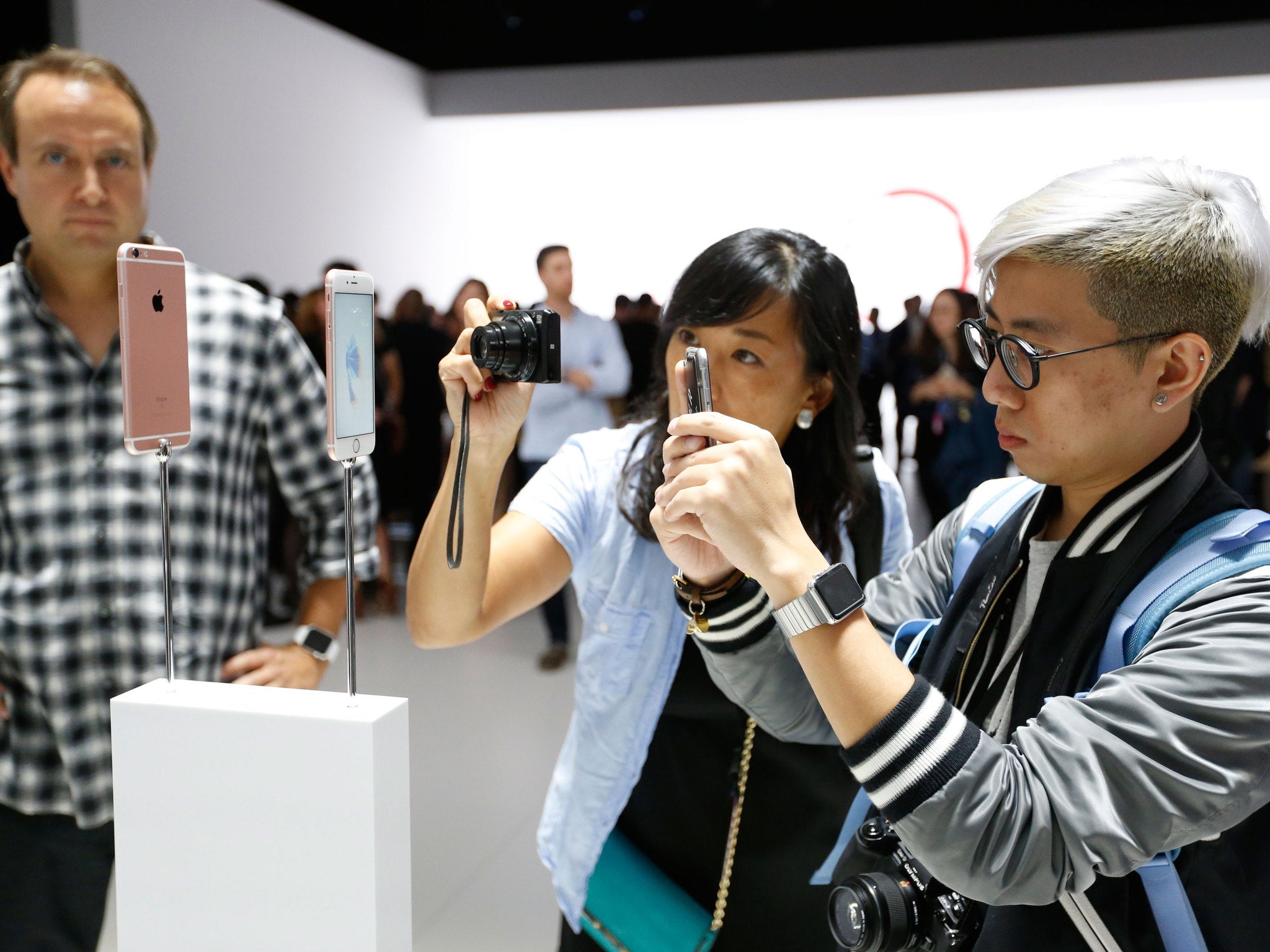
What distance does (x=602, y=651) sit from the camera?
1360mm

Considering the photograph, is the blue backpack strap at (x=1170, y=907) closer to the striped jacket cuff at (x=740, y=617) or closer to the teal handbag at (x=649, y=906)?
the striped jacket cuff at (x=740, y=617)

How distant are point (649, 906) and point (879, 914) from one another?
1.40 ft

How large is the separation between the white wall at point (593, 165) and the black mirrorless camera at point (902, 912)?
5770mm

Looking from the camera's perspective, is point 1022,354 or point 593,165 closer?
point 1022,354

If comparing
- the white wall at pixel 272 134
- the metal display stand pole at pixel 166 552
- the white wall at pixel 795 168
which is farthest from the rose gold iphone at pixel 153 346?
the white wall at pixel 795 168

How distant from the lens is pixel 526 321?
1.02 m

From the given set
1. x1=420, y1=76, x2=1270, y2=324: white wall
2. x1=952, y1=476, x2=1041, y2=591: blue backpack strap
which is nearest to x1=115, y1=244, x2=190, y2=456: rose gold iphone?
x1=952, y1=476, x2=1041, y2=591: blue backpack strap

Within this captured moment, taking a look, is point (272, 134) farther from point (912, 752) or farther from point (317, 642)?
point (912, 752)

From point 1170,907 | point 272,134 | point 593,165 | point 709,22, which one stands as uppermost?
point 709,22

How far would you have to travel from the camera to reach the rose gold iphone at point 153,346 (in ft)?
2.45

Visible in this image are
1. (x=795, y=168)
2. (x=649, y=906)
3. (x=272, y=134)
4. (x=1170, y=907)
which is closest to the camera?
(x=1170, y=907)

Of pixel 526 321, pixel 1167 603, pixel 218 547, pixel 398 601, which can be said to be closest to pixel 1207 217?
pixel 1167 603

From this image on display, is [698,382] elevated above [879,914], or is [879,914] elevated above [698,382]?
[698,382]

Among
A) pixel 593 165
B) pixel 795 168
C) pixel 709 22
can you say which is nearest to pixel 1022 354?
pixel 709 22
